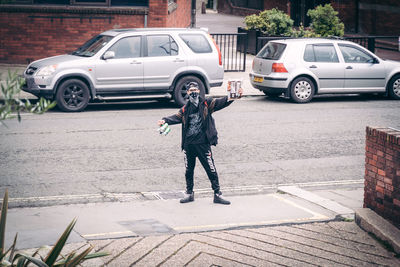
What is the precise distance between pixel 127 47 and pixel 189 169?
24.8 feet

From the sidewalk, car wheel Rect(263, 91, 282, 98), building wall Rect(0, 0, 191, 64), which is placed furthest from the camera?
building wall Rect(0, 0, 191, 64)

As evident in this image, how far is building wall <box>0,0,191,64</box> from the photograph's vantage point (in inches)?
814

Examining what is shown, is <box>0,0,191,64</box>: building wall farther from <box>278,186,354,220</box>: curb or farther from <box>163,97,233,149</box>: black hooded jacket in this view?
<box>163,97,233,149</box>: black hooded jacket

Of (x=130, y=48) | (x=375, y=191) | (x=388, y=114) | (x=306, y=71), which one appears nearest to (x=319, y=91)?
(x=306, y=71)

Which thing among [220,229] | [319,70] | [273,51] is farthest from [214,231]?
[273,51]

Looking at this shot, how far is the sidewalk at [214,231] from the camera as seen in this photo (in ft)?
21.3

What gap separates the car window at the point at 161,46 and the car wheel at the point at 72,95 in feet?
6.17

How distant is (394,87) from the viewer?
17.3 m

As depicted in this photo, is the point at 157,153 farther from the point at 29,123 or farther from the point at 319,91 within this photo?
the point at 319,91

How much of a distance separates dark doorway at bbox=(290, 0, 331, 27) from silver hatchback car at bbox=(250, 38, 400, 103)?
18.4 meters

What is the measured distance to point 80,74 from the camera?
14727mm

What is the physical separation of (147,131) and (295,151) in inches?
124

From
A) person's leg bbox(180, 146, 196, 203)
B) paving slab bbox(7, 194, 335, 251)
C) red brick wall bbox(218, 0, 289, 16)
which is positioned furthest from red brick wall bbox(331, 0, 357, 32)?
person's leg bbox(180, 146, 196, 203)

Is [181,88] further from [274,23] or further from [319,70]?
[274,23]
